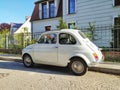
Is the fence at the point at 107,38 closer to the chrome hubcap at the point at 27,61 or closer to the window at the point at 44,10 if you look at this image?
the chrome hubcap at the point at 27,61

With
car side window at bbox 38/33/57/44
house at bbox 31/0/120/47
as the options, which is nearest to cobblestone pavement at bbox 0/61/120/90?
car side window at bbox 38/33/57/44

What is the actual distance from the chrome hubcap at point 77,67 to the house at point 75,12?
5.06 m

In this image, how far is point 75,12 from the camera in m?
21.1

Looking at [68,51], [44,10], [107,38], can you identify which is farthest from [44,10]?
[68,51]

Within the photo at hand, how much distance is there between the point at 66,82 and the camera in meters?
8.48

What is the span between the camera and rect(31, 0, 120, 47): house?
18.5 metres

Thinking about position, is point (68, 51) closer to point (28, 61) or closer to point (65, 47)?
point (65, 47)

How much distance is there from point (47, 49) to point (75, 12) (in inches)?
422

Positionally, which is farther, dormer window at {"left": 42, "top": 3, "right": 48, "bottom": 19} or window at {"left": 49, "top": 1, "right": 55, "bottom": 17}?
dormer window at {"left": 42, "top": 3, "right": 48, "bottom": 19}

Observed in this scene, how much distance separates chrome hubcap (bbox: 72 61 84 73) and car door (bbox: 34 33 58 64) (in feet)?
3.27

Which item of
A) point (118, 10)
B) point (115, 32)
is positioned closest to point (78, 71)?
point (115, 32)

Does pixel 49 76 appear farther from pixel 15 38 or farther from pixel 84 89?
pixel 15 38

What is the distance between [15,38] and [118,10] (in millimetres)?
8628

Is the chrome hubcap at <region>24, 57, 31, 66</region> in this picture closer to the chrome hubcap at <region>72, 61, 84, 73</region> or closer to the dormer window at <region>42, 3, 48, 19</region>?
the chrome hubcap at <region>72, 61, 84, 73</region>
